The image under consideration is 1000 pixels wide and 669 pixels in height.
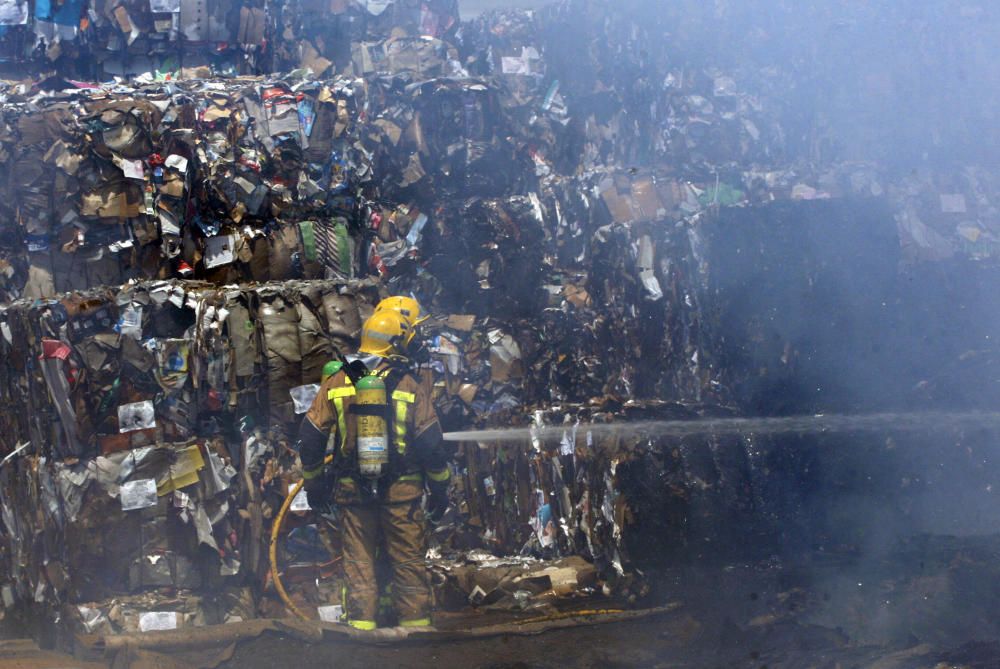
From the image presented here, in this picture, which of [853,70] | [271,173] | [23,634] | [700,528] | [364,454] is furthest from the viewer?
[853,70]

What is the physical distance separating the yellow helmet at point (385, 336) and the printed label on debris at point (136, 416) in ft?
4.13

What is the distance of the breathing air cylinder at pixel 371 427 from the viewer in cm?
430

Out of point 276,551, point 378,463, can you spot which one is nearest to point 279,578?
point 276,551

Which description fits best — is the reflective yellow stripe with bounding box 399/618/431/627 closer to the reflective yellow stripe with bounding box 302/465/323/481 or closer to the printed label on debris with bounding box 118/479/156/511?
the reflective yellow stripe with bounding box 302/465/323/481

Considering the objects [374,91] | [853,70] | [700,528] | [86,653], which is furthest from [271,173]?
[853,70]

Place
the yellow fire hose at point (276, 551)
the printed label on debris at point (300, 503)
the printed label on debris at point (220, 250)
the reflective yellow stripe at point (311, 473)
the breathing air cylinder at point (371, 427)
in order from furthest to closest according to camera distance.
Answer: the printed label on debris at point (220, 250), the printed label on debris at point (300, 503), the yellow fire hose at point (276, 551), the reflective yellow stripe at point (311, 473), the breathing air cylinder at point (371, 427)

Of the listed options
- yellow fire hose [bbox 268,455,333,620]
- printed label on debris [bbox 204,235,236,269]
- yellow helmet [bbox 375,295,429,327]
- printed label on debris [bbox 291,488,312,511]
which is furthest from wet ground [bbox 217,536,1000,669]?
printed label on debris [bbox 204,235,236,269]

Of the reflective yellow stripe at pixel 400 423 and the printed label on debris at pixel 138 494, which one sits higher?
the reflective yellow stripe at pixel 400 423

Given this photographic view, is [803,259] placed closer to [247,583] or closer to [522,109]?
[522,109]

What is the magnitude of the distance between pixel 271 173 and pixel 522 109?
1.77 metres

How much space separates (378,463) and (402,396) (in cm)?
34

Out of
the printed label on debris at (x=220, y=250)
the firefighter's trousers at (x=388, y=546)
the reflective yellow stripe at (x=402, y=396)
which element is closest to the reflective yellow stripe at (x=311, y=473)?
the firefighter's trousers at (x=388, y=546)

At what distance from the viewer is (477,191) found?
5879 mm

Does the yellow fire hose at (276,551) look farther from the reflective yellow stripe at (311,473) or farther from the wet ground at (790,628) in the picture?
the wet ground at (790,628)
